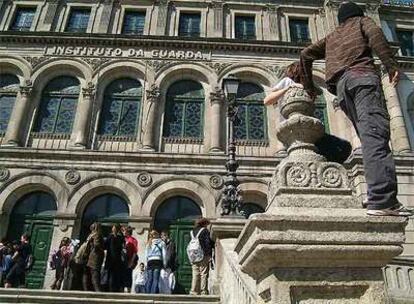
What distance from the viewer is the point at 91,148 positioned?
16516 mm

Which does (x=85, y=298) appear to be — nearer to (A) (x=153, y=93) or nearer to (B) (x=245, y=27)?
(A) (x=153, y=93)

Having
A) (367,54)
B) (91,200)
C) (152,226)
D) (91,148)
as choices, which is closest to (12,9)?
(91,148)

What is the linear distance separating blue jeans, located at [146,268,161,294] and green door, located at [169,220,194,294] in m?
5.08

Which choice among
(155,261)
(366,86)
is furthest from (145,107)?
(366,86)

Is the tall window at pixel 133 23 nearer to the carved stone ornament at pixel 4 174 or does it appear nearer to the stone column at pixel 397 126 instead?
the carved stone ornament at pixel 4 174

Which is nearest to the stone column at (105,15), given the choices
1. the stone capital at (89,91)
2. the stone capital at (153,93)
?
the stone capital at (89,91)

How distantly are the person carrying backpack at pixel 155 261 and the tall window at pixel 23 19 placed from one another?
48.6 ft

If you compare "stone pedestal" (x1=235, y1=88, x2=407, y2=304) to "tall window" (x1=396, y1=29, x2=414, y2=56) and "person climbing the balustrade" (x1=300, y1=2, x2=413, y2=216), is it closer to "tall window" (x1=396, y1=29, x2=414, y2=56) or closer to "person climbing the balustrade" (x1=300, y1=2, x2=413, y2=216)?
"person climbing the balustrade" (x1=300, y1=2, x2=413, y2=216)

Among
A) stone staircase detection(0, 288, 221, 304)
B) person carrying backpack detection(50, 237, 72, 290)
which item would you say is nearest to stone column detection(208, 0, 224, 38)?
person carrying backpack detection(50, 237, 72, 290)

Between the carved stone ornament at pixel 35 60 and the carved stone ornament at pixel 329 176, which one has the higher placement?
the carved stone ornament at pixel 35 60

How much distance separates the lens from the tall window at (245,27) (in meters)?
20.0

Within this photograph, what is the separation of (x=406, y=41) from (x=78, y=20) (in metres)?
17.0

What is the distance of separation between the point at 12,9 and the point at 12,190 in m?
9.98

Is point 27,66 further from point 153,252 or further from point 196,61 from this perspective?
point 153,252
